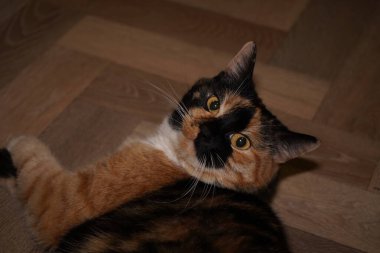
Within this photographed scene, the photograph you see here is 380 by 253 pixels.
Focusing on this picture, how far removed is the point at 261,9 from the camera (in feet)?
8.57

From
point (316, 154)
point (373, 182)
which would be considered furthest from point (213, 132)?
point (373, 182)

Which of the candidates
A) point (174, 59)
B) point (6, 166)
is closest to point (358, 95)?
point (174, 59)

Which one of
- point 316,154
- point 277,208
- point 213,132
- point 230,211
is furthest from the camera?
point 316,154

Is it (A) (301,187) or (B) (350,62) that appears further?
(B) (350,62)

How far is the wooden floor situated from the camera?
1854 mm

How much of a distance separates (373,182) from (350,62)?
0.73 metres

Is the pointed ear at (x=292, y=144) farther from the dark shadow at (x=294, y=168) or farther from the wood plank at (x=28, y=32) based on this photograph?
the wood plank at (x=28, y=32)

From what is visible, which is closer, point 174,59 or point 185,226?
point 185,226

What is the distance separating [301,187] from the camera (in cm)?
190

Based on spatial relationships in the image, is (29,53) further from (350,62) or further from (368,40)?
(368,40)

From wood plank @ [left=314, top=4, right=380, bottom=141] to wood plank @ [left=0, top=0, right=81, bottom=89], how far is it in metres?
1.43

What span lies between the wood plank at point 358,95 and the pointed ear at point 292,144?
59 centimetres

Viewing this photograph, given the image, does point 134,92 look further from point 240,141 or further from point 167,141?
point 240,141

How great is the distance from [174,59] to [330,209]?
1.07 metres
